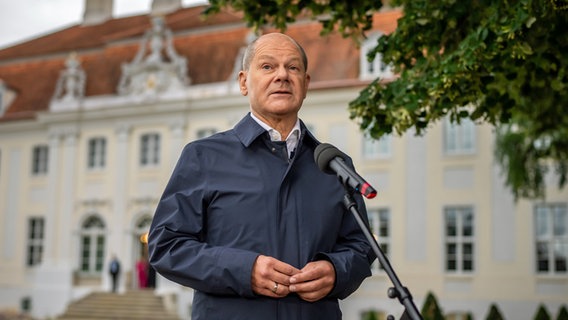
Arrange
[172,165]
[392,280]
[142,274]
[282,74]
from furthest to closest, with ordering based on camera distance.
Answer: [172,165]
[142,274]
[282,74]
[392,280]

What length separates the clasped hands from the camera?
254 cm

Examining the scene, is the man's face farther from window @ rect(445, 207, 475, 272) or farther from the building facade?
window @ rect(445, 207, 475, 272)

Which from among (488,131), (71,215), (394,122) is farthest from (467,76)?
(71,215)

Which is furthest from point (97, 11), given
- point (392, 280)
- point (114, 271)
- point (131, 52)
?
point (392, 280)

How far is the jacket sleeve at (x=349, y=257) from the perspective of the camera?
8.71 ft

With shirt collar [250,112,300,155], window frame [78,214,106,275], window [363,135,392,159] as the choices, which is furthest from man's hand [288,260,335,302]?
window frame [78,214,106,275]

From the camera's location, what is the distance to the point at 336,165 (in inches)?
105

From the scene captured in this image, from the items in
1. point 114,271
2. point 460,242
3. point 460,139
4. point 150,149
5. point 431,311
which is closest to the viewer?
point 431,311

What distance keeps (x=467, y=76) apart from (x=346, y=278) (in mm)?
4848

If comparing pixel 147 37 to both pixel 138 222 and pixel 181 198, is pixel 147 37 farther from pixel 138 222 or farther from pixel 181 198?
pixel 181 198

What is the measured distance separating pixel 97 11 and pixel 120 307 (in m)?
16.1

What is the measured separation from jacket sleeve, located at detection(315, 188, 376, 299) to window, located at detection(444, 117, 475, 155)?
2072 centimetres

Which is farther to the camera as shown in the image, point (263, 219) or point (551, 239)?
point (551, 239)

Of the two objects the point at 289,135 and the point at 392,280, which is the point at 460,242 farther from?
the point at 392,280
